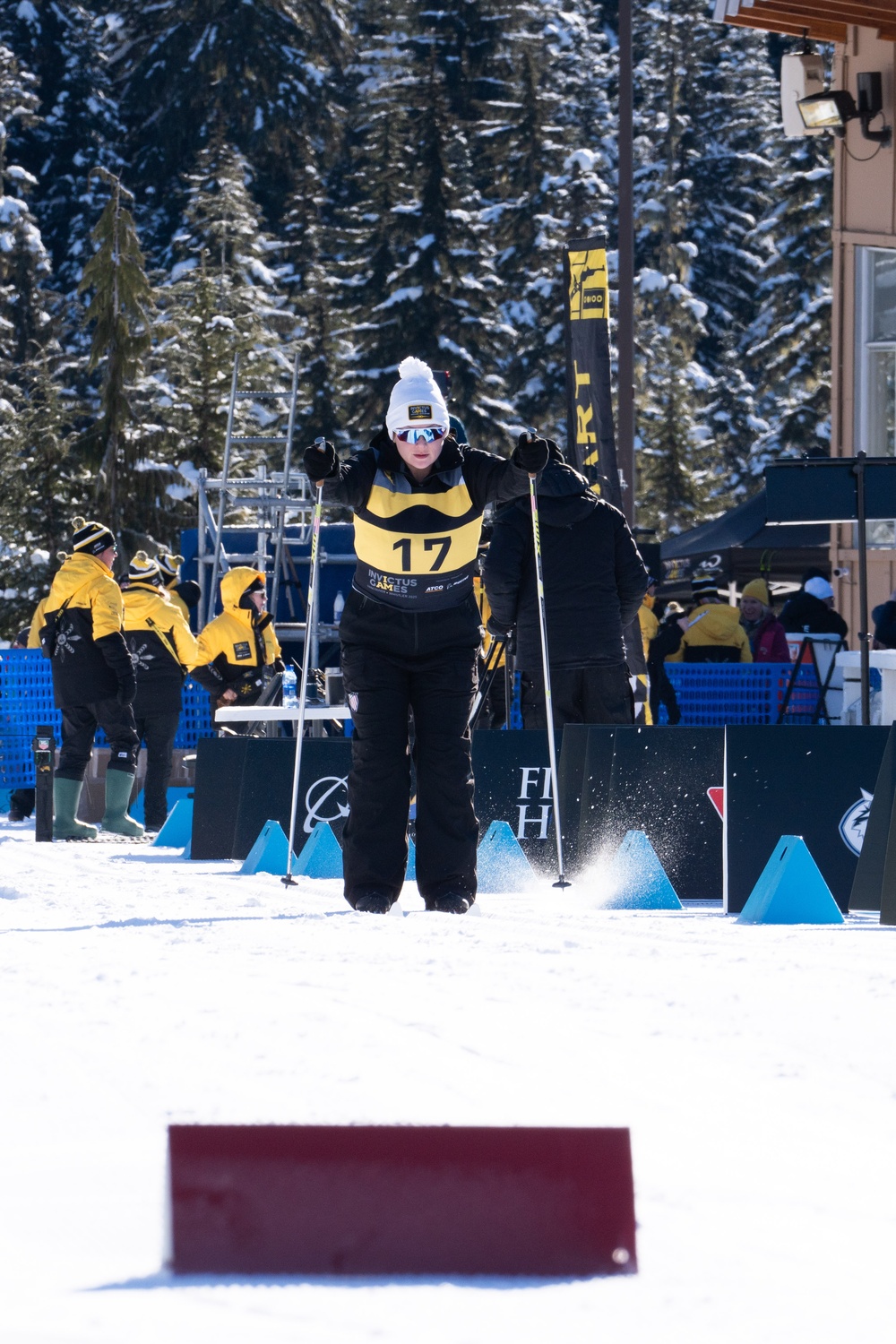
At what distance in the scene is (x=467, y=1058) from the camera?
350 cm

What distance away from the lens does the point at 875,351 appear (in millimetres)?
16656

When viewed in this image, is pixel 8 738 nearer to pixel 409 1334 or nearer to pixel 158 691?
pixel 158 691

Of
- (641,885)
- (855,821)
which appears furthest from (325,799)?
(855,821)

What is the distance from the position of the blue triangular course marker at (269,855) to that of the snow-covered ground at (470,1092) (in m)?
3.17

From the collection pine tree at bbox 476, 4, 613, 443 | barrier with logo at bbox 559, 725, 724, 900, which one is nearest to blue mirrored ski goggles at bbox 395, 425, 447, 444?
barrier with logo at bbox 559, 725, 724, 900

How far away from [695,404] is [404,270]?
10324 millimetres

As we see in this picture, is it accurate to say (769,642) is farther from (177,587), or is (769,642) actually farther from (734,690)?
(177,587)

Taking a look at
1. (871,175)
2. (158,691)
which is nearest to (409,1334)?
(158,691)

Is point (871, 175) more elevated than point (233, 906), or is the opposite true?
point (871, 175)

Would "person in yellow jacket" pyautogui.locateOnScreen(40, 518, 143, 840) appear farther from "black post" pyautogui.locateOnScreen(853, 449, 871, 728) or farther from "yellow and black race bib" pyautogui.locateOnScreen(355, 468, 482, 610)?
"yellow and black race bib" pyautogui.locateOnScreen(355, 468, 482, 610)

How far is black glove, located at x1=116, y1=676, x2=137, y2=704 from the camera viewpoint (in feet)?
39.4

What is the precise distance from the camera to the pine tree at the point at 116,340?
88.2ft

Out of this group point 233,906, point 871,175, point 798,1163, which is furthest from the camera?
point 871,175

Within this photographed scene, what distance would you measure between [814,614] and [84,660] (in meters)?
5.57
